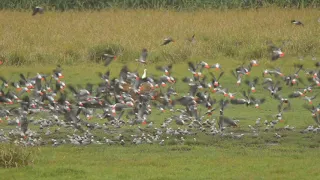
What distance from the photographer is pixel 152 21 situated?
26797mm

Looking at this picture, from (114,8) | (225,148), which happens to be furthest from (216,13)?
(225,148)

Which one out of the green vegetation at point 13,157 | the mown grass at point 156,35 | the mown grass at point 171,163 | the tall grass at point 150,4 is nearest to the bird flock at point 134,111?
the mown grass at point 171,163

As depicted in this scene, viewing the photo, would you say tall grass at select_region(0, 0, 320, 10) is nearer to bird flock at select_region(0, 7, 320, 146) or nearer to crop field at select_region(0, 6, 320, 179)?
crop field at select_region(0, 6, 320, 179)

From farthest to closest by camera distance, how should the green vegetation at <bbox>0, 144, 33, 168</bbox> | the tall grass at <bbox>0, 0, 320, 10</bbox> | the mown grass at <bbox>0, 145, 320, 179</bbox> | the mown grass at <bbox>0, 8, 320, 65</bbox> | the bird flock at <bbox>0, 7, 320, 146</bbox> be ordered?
1. the tall grass at <bbox>0, 0, 320, 10</bbox>
2. the mown grass at <bbox>0, 8, 320, 65</bbox>
3. the bird flock at <bbox>0, 7, 320, 146</bbox>
4. the green vegetation at <bbox>0, 144, 33, 168</bbox>
5. the mown grass at <bbox>0, 145, 320, 179</bbox>

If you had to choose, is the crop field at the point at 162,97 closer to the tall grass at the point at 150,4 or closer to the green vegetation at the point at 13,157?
the green vegetation at the point at 13,157

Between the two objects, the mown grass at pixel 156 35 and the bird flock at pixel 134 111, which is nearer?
the bird flock at pixel 134 111

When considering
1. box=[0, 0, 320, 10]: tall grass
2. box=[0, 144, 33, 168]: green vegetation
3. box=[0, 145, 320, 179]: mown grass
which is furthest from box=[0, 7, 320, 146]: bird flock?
box=[0, 0, 320, 10]: tall grass

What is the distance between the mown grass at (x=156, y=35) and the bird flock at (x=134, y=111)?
141 inches

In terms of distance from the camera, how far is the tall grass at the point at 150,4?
101 ft

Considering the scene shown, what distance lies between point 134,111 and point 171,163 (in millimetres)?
4270

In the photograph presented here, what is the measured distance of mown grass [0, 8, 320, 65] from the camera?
73.0 ft

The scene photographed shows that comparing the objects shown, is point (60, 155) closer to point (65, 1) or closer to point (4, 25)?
point (4, 25)

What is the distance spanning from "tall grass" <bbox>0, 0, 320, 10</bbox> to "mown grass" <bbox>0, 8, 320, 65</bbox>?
1908 millimetres

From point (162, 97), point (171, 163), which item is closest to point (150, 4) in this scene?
point (162, 97)
